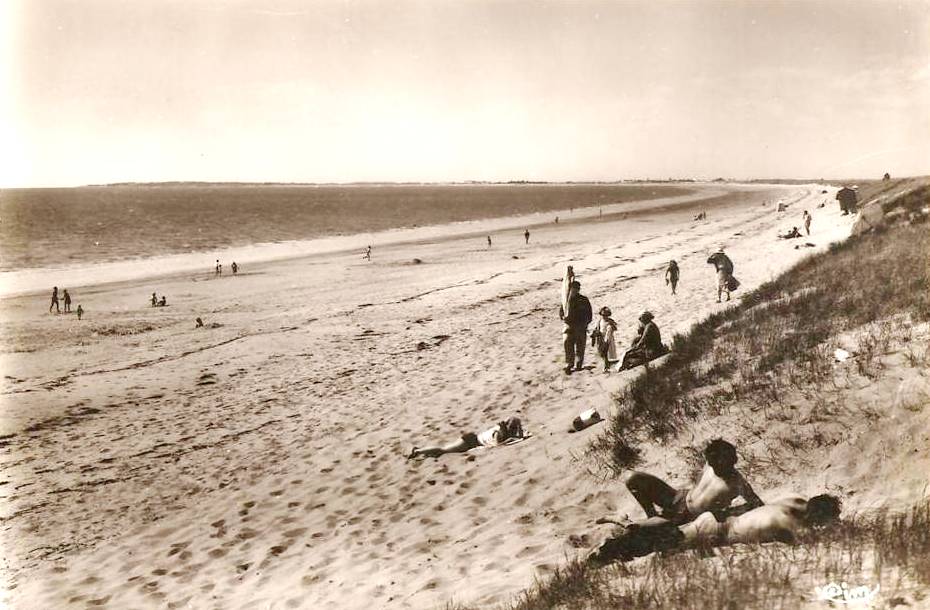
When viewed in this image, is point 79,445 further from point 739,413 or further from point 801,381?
point 801,381

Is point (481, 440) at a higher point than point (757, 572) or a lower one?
lower

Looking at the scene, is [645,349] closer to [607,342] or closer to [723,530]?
[607,342]

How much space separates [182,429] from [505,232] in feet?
158

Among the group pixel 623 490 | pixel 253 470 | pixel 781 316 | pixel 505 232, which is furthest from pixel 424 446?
pixel 505 232

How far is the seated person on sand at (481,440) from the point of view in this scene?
884 cm

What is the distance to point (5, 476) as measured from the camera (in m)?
9.28

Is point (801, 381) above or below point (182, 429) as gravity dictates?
above

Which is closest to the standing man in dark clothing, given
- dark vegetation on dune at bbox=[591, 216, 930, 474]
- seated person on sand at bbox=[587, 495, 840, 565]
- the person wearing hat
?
the person wearing hat

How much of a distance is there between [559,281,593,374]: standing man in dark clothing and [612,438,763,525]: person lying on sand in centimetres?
589

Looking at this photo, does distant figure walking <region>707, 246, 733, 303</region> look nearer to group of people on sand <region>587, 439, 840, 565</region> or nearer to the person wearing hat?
the person wearing hat

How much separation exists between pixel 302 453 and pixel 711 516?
6272 mm

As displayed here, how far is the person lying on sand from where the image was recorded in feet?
17.8
